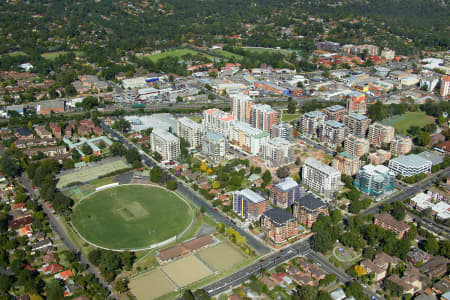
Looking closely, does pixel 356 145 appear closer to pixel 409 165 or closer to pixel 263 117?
pixel 409 165

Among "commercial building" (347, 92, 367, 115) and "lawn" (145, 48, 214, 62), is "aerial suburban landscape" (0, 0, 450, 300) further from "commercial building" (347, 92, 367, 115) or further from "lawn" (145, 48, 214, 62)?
"lawn" (145, 48, 214, 62)

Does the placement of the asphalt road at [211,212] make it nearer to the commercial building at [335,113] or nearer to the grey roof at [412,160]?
the grey roof at [412,160]

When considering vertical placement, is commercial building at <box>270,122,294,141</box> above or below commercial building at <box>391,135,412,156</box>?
above

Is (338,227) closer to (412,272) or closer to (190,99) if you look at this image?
(412,272)

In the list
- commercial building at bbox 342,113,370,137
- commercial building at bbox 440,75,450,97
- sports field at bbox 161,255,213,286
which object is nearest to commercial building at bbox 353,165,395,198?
commercial building at bbox 342,113,370,137

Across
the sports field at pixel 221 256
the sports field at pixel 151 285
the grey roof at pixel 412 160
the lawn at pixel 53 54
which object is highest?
the lawn at pixel 53 54

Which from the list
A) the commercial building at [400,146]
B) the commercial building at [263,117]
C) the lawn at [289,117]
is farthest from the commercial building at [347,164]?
the lawn at [289,117]
